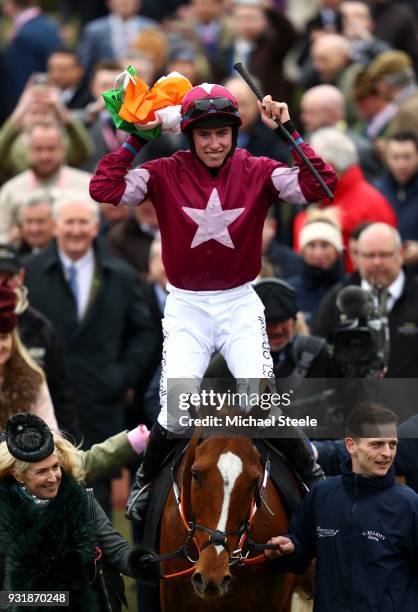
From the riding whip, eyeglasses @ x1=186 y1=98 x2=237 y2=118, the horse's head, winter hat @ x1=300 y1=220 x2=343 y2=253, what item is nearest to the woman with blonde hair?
the horse's head

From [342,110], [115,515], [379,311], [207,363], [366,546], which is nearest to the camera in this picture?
[366,546]

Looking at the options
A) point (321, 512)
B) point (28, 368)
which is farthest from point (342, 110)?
point (321, 512)

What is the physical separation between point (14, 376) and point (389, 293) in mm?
3026

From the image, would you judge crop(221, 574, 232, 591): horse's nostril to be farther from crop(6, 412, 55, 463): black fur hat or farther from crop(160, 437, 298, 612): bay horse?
crop(6, 412, 55, 463): black fur hat

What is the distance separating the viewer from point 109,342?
462 inches

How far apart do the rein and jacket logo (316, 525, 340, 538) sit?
0.24 meters

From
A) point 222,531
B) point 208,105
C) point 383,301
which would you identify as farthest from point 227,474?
point 383,301

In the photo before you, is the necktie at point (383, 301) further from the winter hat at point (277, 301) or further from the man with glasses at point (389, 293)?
the winter hat at point (277, 301)

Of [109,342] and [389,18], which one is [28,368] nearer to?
[109,342]

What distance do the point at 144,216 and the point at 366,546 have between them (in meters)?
6.09

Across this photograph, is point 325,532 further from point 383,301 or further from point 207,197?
point 383,301

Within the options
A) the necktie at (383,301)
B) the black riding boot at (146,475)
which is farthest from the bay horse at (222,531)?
the necktie at (383,301)

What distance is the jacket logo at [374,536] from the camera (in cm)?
731

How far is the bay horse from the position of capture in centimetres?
729
